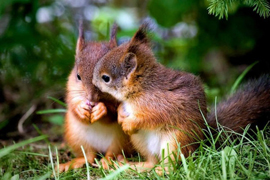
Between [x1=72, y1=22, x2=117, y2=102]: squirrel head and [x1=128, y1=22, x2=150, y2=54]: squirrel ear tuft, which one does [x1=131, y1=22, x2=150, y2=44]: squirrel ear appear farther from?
[x1=72, y1=22, x2=117, y2=102]: squirrel head

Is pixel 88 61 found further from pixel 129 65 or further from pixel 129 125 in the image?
pixel 129 125

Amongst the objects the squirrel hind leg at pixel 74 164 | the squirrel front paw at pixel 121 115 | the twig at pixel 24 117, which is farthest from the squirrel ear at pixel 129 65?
the twig at pixel 24 117

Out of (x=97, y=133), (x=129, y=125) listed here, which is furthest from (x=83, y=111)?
(x=129, y=125)

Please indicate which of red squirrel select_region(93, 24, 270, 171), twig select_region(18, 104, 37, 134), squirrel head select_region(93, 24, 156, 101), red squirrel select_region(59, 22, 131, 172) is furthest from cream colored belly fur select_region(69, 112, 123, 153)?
twig select_region(18, 104, 37, 134)

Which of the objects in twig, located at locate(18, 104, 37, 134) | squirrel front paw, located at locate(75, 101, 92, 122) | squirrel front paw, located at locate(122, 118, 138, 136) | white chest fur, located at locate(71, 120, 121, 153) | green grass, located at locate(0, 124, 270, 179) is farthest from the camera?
twig, located at locate(18, 104, 37, 134)

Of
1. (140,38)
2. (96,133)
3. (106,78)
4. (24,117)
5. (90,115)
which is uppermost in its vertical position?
(140,38)
